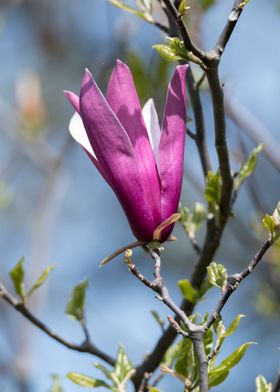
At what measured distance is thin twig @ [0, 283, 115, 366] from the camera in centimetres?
109

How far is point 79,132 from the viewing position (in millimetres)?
904

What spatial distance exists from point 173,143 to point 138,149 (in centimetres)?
4

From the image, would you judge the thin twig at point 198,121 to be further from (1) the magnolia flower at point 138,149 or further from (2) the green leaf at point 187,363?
(2) the green leaf at point 187,363

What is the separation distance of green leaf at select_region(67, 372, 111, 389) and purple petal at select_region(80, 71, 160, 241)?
0.27 metres

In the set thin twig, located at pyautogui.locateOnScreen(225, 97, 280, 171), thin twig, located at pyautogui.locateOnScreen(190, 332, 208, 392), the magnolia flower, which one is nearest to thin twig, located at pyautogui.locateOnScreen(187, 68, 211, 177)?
the magnolia flower

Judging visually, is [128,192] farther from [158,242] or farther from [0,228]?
[0,228]

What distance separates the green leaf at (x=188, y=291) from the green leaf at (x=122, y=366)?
12cm

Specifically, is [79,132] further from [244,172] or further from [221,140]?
[244,172]

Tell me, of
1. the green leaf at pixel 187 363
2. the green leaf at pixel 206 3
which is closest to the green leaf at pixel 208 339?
the green leaf at pixel 187 363

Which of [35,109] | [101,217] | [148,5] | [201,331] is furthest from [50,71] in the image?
[201,331]

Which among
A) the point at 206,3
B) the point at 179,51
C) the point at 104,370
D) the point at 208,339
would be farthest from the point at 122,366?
the point at 206,3

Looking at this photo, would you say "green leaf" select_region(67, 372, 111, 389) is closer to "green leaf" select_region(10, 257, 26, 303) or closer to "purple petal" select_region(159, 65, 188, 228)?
"green leaf" select_region(10, 257, 26, 303)

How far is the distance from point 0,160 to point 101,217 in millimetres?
964

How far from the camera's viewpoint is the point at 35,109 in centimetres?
248
